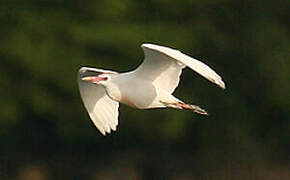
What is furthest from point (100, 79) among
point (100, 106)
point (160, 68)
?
point (100, 106)

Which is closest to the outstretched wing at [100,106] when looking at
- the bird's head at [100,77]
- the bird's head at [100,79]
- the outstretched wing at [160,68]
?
the bird's head at [100,77]

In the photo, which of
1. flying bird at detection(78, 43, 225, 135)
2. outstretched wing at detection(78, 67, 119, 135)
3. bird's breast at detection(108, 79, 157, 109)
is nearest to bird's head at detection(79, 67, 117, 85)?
flying bird at detection(78, 43, 225, 135)

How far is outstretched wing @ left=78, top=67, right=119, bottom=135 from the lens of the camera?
10938 mm

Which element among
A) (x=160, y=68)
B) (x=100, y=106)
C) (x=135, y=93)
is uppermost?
(x=160, y=68)

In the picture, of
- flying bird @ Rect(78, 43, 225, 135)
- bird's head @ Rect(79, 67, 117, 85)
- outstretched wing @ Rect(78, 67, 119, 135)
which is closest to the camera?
flying bird @ Rect(78, 43, 225, 135)

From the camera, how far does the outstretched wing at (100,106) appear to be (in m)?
10.9

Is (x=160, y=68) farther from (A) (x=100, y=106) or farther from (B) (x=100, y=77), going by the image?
(A) (x=100, y=106)

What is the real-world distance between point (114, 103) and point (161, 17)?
17.9ft

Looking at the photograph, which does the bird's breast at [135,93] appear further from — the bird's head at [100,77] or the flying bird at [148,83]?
the bird's head at [100,77]

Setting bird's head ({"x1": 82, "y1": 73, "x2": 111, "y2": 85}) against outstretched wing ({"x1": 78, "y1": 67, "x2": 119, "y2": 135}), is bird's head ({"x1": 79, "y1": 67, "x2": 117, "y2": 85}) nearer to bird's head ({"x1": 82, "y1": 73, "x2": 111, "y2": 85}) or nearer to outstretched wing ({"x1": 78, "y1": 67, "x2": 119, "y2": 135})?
bird's head ({"x1": 82, "y1": 73, "x2": 111, "y2": 85})

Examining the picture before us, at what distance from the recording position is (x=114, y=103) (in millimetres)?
11023

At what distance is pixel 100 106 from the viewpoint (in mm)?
11016

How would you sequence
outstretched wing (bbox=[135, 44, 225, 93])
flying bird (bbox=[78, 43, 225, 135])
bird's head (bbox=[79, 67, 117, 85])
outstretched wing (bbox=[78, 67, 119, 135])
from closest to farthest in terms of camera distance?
outstretched wing (bbox=[135, 44, 225, 93]) < flying bird (bbox=[78, 43, 225, 135]) < bird's head (bbox=[79, 67, 117, 85]) < outstretched wing (bbox=[78, 67, 119, 135])
